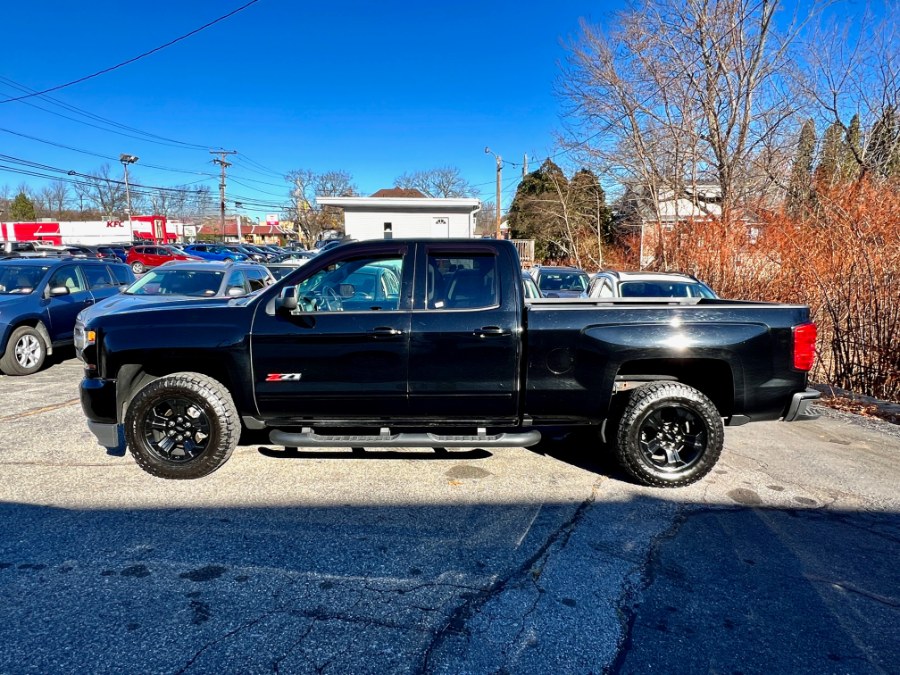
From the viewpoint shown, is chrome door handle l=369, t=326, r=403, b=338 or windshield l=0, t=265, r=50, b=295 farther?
windshield l=0, t=265, r=50, b=295

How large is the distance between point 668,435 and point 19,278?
9.65 m

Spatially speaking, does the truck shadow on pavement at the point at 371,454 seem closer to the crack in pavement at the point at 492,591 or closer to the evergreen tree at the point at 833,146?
the crack in pavement at the point at 492,591

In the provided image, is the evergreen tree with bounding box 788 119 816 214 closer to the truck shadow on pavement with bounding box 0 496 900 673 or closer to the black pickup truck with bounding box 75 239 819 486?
the black pickup truck with bounding box 75 239 819 486

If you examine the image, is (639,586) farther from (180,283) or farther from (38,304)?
(38,304)

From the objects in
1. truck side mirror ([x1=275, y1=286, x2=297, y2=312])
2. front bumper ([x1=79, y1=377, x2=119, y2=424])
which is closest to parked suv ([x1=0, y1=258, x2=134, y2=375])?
front bumper ([x1=79, y1=377, x2=119, y2=424])

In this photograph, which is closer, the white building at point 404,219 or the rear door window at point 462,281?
the rear door window at point 462,281

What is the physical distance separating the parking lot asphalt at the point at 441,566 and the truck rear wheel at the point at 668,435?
0.50ft

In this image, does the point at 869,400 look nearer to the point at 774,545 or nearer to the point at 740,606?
the point at 774,545

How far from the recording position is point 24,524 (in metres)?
3.26

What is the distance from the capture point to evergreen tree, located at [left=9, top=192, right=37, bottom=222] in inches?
2980

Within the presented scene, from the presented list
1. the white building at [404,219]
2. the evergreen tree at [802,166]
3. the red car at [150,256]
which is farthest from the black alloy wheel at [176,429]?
the red car at [150,256]

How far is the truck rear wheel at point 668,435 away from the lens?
3.88 m

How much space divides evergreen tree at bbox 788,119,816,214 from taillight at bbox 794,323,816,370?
25.9 feet

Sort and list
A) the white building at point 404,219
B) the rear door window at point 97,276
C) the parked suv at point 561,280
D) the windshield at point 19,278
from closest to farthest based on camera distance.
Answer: the windshield at point 19,278, the rear door window at point 97,276, the parked suv at point 561,280, the white building at point 404,219
